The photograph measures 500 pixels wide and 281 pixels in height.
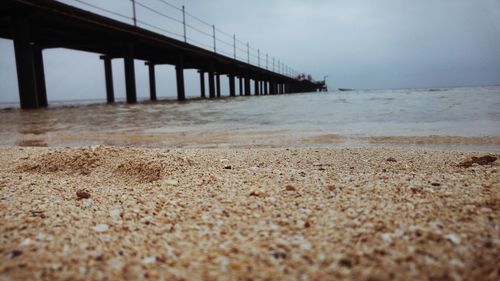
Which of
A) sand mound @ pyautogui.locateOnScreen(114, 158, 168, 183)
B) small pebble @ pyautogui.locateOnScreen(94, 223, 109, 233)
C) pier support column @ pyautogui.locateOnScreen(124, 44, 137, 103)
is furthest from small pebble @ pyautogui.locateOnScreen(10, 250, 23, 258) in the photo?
pier support column @ pyautogui.locateOnScreen(124, 44, 137, 103)

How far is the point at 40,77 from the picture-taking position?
15.1 meters

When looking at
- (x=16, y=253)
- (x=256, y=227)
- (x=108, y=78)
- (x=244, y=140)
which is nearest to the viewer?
(x=16, y=253)

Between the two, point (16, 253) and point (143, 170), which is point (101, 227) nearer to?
point (16, 253)

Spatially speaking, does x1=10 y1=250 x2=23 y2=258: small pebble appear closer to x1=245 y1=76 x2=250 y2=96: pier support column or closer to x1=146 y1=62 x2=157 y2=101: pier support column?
x1=146 y1=62 x2=157 y2=101: pier support column

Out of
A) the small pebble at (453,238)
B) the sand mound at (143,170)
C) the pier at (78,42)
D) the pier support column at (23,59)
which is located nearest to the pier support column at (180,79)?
the pier at (78,42)

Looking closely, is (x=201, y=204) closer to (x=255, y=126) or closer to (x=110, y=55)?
(x=255, y=126)

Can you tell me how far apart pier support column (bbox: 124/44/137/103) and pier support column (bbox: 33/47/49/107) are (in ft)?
12.6

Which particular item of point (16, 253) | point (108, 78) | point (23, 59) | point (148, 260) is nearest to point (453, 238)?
point (148, 260)

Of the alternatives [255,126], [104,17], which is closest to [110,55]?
[104,17]

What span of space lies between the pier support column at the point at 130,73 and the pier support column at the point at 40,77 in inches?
151

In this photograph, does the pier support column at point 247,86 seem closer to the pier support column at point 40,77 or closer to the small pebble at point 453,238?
the pier support column at point 40,77

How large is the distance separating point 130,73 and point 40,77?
4.28m

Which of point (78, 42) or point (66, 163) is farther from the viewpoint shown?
point (78, 42)

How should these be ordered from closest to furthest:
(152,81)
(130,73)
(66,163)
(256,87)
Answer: (66,163), (130,73), (152,81), (256,87)
